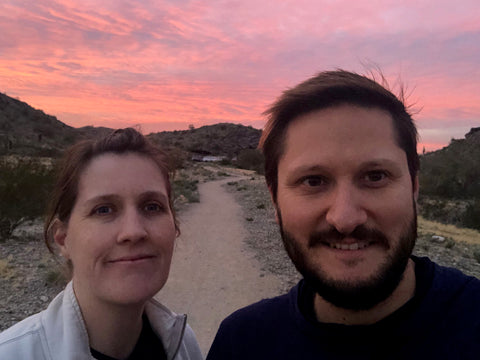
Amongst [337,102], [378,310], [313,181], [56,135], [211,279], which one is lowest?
[211,279]

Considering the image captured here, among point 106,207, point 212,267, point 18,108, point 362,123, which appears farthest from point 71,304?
point 18,108

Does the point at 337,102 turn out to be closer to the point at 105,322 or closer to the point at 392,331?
the point at 392,331

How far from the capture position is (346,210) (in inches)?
52.3

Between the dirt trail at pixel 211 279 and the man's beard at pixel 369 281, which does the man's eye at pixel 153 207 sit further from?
the dirt trail at pixel 211 279

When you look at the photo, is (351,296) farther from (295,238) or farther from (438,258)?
(438,258)

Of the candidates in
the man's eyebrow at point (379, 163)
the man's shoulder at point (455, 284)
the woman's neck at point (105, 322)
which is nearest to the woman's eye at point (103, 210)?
the woman's neck at point (105, 322)

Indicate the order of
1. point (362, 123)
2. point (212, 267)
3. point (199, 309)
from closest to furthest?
point (362, 123) → point (199, 309) → point (212, 267)

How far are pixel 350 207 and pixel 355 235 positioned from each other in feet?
0.37

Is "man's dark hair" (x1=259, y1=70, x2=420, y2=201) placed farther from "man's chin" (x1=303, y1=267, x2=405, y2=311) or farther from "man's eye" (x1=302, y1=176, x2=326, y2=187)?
"man's chin" (x1=303, y1=267, x2=405, y2=311)

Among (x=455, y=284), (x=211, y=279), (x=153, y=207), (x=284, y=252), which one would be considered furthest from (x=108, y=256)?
(x=284, y=252)

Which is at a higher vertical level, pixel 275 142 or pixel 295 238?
pixel 275 142

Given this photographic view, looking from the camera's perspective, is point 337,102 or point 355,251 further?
point 337,102

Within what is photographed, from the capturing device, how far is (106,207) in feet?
5.73

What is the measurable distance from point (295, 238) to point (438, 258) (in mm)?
8117
